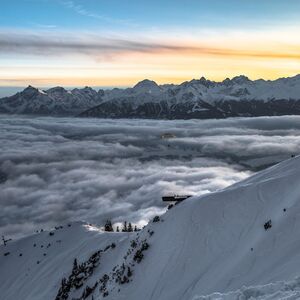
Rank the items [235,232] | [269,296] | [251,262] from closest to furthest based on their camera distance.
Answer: [269,296] → [251,262] → [235,232]

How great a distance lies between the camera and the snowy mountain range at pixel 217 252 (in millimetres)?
23367

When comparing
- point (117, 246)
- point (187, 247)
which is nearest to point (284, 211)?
point (187, 247)

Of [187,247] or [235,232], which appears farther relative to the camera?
[187,247]

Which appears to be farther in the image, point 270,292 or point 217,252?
point 217,252

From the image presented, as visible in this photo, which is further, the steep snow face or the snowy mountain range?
the snowy mountain range

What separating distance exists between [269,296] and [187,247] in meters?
16.3

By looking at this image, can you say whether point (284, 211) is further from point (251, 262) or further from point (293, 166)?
point (293, 166)

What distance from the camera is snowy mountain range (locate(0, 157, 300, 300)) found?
23367 millimetres

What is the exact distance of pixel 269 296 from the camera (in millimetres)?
18406

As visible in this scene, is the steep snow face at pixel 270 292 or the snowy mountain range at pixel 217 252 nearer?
the steep snow face at pixel 270 292

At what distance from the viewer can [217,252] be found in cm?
3077

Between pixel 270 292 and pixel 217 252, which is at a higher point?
pixel 270 292

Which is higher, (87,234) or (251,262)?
(251,262)

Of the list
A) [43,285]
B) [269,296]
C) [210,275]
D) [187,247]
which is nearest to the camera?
[269,296]
